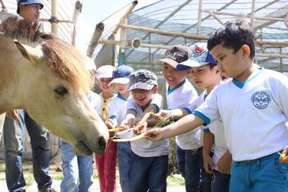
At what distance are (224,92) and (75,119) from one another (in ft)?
3.14

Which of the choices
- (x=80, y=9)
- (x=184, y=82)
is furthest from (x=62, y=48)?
(x=80, y=9)

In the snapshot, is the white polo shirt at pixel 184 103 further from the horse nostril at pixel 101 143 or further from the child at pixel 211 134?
the horse nostril at pixel 101 143

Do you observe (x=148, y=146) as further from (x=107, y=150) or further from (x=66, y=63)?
(x=66, y=63)

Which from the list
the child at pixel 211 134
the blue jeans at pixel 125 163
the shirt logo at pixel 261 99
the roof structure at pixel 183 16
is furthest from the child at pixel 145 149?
the roof structure at pixel 183 16

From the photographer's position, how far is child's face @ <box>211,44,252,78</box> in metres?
2.80

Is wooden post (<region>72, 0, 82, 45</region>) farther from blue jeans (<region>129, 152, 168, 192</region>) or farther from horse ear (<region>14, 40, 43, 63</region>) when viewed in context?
horse ear (<region>14, 40, 43, 63</region>)

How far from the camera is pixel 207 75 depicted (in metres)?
3.48

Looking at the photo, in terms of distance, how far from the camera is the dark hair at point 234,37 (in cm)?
279

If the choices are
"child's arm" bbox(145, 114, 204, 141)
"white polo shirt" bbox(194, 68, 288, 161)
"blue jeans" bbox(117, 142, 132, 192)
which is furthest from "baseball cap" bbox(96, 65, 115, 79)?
"white polo shirt" bbox(194, 68, 288, 161)

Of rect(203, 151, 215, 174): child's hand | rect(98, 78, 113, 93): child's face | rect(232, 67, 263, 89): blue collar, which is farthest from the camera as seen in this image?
rect(98, 78, 113, 93): child's face

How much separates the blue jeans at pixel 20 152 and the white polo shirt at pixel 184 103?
151 cm

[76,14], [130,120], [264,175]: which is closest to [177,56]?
[130,120]

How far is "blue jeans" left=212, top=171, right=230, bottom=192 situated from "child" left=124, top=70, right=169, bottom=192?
0.71m

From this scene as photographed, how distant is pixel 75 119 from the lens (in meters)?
3.25
